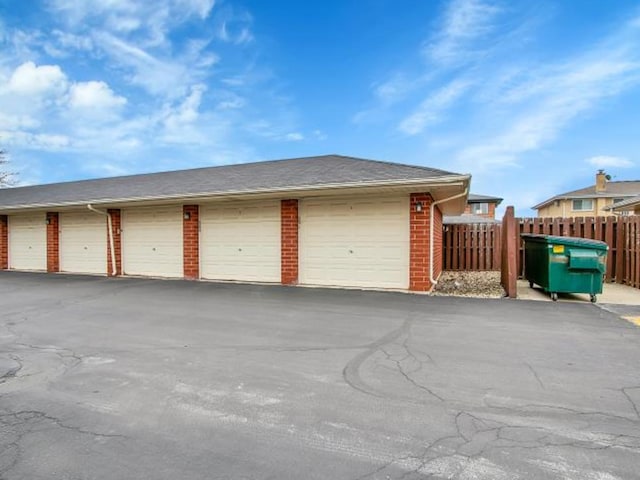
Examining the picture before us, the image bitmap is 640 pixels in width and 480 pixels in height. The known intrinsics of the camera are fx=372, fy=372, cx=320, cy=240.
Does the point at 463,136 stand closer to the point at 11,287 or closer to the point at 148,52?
the point at 148,52

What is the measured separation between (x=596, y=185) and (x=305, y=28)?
30.9 metres

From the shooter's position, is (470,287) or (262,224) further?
(262,224)

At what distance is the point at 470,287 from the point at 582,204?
Answer: 95.9 ft

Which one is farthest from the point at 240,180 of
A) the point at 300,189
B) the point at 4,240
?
the point at 4,240

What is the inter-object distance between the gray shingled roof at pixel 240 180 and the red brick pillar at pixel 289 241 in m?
0.72

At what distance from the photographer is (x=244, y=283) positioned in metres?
10.2

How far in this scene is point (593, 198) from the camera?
1219 inches

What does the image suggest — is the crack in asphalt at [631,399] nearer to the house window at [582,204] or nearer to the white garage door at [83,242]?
the white garage door at [83,242]

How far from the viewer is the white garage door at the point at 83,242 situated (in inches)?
501

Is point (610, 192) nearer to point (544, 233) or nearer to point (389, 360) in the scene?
point (544, 233)

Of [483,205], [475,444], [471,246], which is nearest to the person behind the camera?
[475,444]

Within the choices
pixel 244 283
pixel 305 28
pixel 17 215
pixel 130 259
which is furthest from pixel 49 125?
pixel 244 283

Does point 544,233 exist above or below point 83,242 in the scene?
above

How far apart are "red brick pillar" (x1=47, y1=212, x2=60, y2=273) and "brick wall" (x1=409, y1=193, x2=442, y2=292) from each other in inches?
504
